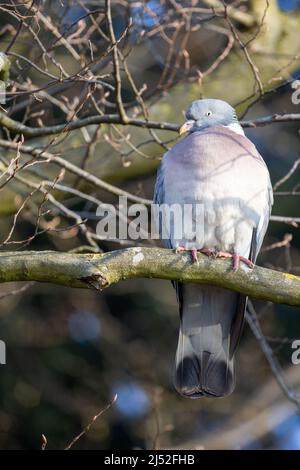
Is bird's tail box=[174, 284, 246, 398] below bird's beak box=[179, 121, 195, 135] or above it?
below

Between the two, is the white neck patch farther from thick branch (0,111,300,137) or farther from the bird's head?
thick branch (0,111,300,137)

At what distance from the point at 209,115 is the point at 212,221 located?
2.64ft

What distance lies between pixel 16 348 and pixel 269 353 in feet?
11.1

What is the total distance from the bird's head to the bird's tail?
3.17 ft

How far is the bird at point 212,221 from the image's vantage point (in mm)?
5039

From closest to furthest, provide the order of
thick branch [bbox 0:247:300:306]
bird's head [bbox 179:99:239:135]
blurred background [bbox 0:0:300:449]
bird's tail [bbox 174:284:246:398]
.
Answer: thick branch [bbox 0:247:300:306] → bird's tail [bbox 174:284:246:398] → bird's head [bbox 179:99:239:135] → blurred background [bbox 0:0:300:449]

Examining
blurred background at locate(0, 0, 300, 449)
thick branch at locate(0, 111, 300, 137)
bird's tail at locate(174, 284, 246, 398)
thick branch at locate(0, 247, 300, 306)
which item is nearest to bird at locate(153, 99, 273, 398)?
bird's tail at locate(174, 284, 246, 398)

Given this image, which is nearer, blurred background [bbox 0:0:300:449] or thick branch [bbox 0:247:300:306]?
thick branch [bbox 0:247:300:306]

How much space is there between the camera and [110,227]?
5859 mm

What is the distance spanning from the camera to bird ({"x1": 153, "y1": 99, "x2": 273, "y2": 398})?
16.5ft

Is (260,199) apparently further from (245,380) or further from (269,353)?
(245,380)

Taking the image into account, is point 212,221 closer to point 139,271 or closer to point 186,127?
point 186,127

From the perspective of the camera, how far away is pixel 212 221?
5.02 metres
